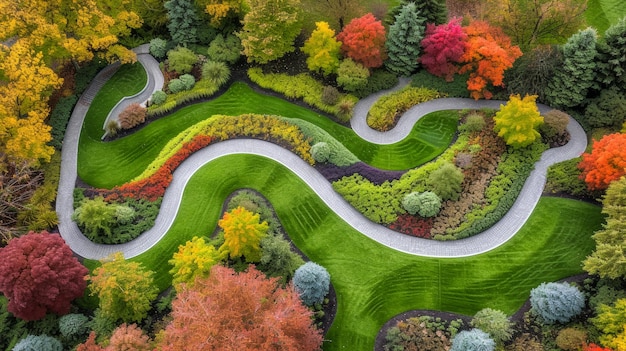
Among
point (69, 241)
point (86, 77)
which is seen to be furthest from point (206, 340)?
point (86, 77)

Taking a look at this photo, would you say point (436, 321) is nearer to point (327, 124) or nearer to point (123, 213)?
point (327, 124)

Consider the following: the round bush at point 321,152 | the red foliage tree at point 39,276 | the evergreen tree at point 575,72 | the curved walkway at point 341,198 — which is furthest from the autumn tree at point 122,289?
the evergreen tree at point 575,72

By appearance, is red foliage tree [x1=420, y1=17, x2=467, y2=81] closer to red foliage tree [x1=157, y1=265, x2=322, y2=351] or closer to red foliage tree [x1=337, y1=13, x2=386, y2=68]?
red foliage tree [x1=337, y1=13, x2=386, y2=68]

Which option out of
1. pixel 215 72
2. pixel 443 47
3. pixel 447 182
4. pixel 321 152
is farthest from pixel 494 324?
pixel 215 72

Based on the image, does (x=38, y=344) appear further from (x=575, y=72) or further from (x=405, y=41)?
(x=575, y=72)

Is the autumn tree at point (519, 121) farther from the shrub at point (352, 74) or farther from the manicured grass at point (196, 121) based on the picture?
the shrub at point (352, 74)
